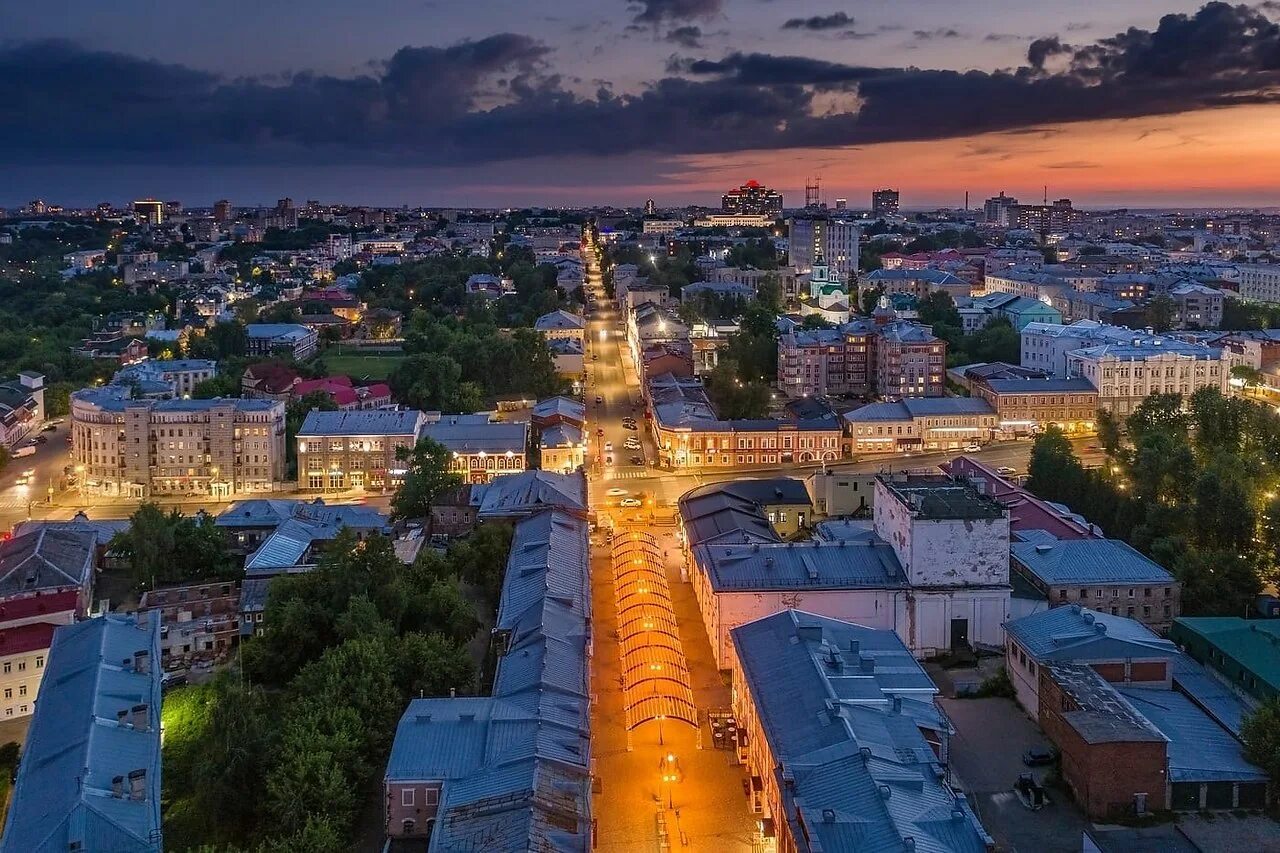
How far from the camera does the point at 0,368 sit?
50.2 meters

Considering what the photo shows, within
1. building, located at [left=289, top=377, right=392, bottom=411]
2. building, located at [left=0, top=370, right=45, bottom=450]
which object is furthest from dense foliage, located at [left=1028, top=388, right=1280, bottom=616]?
building, located at [left=0, top=370, right=45, bottom=450]

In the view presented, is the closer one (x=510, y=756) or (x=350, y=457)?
(x=510, y=756)

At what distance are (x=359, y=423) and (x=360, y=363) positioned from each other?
21662 mm

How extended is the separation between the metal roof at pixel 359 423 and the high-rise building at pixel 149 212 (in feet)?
439

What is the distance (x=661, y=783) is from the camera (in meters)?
15.4

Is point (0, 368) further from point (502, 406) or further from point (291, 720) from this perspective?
point (291, 720)

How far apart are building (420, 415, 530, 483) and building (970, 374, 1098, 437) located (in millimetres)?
17355

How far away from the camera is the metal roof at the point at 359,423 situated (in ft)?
110

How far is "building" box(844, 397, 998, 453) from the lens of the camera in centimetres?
3712

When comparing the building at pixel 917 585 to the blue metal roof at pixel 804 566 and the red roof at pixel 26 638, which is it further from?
the red roof at pixel 26 638

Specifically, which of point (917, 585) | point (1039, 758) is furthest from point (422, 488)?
point (1039, 758)

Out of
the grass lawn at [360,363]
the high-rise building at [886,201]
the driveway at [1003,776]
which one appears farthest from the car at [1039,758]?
the high-rise building at [886,201]

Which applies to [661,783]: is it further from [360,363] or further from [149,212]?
[149,212]

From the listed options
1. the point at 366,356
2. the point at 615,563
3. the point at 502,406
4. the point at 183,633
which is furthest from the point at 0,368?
the point at 615,563
